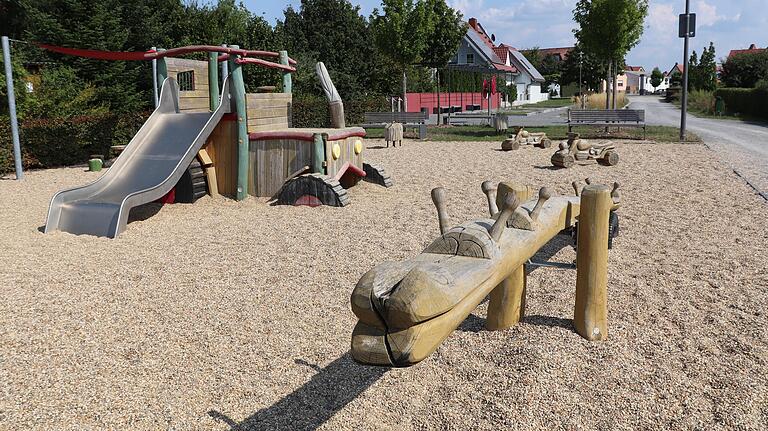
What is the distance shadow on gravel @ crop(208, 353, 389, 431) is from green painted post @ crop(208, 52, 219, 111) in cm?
720

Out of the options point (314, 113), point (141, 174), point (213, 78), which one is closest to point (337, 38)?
point (314, 113)

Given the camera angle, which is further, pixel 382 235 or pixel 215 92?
pixel 215 92

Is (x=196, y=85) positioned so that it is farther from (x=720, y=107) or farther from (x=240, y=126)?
(x=720, y=107)

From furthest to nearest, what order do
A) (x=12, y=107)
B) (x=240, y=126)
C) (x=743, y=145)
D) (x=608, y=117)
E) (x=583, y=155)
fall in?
(x=608, y=117) < (x=743, y=145) < (x=583, y=155) < (x=12, y=107) < (x=240, y=126)

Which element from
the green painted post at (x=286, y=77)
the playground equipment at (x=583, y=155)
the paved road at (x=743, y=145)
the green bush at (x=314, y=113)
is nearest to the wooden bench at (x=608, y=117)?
the paved road at (x=743, y=145)

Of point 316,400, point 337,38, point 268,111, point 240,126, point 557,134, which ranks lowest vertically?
point 316,400

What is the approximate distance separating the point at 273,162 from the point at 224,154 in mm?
777

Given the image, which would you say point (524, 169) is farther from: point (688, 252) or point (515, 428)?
point (515, 428)

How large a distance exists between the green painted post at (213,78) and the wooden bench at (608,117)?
11168 millimetres

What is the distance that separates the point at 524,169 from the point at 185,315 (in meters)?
8.47

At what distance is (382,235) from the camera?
6969 mm

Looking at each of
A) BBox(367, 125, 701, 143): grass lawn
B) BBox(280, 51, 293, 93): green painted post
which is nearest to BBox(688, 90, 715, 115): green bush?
BBox(367, 125, 701, 143): grass lawn

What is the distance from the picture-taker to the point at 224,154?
9297 mm

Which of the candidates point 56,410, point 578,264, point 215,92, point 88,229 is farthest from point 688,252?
point 215,92
